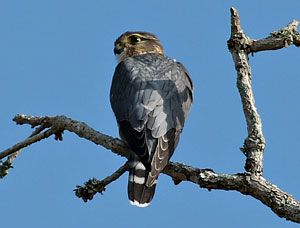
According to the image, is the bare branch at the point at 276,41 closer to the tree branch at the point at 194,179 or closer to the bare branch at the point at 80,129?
the tree branch at the point at 194,179

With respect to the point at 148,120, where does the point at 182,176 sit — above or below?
below

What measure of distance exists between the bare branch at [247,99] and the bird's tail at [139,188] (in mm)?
1070

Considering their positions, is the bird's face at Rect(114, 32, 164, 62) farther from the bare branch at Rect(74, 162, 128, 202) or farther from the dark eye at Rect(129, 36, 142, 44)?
the bare branch at Rect(74, 162, 128, 202)

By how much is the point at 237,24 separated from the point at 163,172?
4.13 ft

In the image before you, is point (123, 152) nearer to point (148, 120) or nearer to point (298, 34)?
point (148, 120)

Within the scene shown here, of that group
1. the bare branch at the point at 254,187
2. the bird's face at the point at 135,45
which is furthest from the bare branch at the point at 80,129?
the bird's face at the point at 135,45

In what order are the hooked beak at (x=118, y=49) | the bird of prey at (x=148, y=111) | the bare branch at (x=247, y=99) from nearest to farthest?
1. the bare branch at (x=247, y=99)
2. the bird of prey at (x=148, y=111)
3. the hooked beak at (x=118, y=49)

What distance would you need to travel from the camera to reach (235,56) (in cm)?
541

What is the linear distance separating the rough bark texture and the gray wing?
0.21 meters

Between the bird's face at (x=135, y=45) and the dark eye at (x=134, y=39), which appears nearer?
the bird's face at (x=135, y=45)

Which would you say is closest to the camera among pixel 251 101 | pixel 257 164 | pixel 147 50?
pixel 257 164

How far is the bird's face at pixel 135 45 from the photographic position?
8.55 m

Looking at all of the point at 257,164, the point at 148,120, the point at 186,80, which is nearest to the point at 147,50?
the point at 186,80

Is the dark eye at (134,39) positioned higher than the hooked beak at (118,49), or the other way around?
the dark eye at (134,39)
